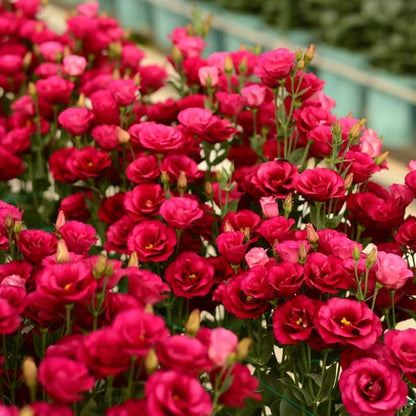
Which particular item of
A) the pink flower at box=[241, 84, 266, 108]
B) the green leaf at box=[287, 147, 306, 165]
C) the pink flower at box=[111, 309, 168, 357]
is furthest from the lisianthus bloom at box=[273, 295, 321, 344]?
the pink flower at box=[241, 84, 266, 108]

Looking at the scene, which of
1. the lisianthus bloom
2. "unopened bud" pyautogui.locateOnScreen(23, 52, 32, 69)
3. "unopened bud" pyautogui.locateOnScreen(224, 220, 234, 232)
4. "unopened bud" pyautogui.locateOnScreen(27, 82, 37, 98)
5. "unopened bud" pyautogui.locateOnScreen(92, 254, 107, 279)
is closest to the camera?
"unopened bud" pyautogui.locateOnScreen(92, 254, 107, 279)

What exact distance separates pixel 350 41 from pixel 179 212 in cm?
243

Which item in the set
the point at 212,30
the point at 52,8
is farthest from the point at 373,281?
the point at 52,8

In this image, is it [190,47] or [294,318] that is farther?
[190,47]

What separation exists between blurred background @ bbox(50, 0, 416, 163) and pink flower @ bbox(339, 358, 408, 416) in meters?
1.77

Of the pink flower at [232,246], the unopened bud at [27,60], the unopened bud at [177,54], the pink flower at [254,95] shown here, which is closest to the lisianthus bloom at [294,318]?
the pink flower at [232,246]

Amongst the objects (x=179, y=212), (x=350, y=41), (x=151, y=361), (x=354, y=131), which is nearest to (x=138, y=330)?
(x=151, y=361)

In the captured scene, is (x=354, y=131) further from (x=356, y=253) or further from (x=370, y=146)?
(x=356, y=253)

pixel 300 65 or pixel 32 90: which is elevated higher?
pixel 300 65

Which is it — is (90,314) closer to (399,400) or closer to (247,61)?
(399,400)

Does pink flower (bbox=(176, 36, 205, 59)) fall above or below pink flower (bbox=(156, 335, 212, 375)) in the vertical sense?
above

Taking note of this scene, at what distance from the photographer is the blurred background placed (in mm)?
2971

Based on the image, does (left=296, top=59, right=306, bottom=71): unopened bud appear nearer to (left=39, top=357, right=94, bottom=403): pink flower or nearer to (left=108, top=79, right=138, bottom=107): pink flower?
(left=108, top=79, right=138, bottom=107): pink flower

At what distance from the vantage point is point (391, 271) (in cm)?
88
